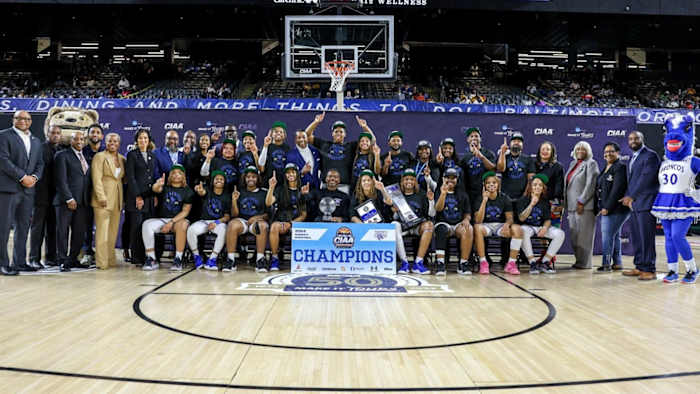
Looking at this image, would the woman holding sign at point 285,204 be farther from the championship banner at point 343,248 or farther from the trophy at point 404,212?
the trophy at point 404,212

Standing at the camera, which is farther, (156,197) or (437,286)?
(156,197)

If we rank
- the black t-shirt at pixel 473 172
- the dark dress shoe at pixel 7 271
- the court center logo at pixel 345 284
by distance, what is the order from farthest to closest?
1. the black t-shirt at pixel 473 172
2. the dark dress shoe at pixel 7 271
3. the court center logo at pixel 345 284

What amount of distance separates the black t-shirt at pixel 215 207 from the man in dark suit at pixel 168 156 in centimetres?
106

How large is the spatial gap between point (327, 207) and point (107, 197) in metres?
2.91

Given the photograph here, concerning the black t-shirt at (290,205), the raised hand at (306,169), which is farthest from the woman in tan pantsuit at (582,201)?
the black t-shirt at (290,205)

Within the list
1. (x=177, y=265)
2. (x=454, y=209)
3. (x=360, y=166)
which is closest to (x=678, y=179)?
(x=454, y=209)

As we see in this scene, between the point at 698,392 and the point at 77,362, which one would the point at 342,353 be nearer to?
the point at 77,362

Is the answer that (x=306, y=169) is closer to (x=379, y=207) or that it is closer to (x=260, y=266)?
(x=379, y=207)

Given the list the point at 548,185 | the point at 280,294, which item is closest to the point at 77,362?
the point at 280,294

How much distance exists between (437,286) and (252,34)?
22.4m

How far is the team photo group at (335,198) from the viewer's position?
20.0ft

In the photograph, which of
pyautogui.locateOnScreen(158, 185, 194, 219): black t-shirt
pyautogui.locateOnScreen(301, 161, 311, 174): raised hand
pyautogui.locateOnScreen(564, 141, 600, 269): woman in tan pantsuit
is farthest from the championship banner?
pyautogui.locateOnScreen(564, 141, 600, 269): woman in tan pantsuit

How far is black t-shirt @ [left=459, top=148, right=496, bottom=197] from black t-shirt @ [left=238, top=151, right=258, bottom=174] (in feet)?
9.51

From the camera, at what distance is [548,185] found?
712 centimetres
